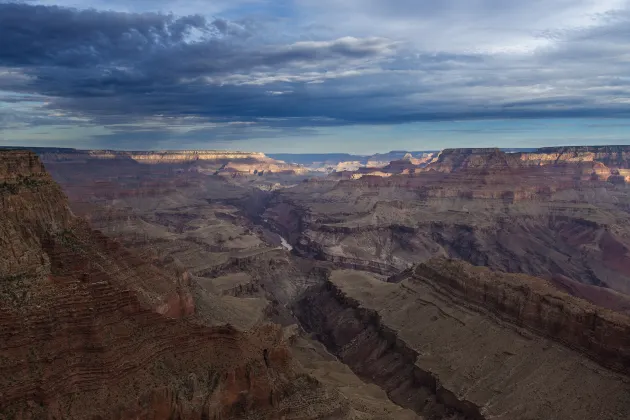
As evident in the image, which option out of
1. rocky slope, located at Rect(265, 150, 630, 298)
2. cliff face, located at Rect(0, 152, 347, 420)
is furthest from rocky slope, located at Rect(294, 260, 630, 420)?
rocky slope, located at Rect(265, 150, 630, 298)

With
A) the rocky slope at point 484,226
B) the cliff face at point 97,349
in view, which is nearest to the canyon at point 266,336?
the cliff face at point 97,349

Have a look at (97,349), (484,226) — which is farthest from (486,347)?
(484,226)

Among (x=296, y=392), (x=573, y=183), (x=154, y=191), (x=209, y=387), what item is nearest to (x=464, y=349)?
(x=296, y=392)

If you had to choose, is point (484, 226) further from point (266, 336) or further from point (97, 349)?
point (97, 349)

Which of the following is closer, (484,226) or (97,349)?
(97,349)

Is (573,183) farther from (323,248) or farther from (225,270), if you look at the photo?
(225,270)
